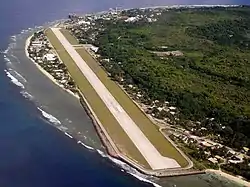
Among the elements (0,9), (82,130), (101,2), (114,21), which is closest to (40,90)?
(82,130)

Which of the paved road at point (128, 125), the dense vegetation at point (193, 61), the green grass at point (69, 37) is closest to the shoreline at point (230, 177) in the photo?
the paved road at point (128, 125)

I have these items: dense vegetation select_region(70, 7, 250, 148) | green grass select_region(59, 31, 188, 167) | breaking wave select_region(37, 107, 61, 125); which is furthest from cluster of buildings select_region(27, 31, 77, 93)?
breaking wave select_region(37, 107, 61, 125)

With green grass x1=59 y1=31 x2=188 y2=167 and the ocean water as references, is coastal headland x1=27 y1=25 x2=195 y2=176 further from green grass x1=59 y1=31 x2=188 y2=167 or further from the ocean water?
the ocean water

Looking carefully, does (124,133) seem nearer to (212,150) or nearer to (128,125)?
(128,125)

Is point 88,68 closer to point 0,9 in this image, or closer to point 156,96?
point 156,96

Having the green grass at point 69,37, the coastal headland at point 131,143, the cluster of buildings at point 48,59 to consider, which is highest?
the green grass at point 69,37

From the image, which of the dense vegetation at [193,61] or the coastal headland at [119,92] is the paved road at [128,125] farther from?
the dense vegetation at [193,61]
